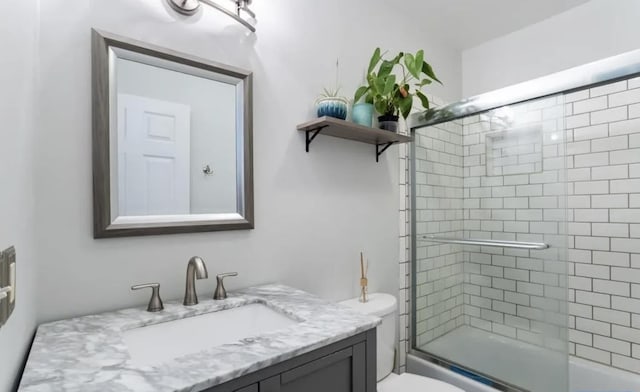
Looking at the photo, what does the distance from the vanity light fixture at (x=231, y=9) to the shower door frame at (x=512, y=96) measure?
1.20 meters

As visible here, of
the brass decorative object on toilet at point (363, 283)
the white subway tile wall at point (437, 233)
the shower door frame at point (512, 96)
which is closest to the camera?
the shower door frame at point (512, 96)

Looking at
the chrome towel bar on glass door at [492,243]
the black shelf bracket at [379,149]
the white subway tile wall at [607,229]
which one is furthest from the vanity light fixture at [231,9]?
the white subway tile wall at [607,229]

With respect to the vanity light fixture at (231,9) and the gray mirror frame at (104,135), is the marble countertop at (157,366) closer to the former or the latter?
the gray mirror frame at (104,135)

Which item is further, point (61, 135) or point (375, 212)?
point (375, 212)

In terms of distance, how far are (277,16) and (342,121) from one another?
0.58 m

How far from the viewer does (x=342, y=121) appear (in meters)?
1.48

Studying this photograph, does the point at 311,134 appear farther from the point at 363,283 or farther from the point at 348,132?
the point at 363,283

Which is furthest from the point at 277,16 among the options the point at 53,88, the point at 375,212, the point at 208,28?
the point at 375,212

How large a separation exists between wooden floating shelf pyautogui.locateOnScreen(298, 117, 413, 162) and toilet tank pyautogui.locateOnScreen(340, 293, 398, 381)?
846 mm

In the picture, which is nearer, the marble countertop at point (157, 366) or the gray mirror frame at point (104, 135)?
the marble countertop at point (157, 366)

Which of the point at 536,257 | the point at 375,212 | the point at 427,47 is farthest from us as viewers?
the point at 427,47

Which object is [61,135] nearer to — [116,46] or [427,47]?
[116,46]

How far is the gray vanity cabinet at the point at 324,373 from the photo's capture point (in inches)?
29.4

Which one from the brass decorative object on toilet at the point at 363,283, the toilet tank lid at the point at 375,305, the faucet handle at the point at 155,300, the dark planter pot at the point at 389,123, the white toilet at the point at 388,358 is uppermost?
the dark planter pot at the point at 389,123
